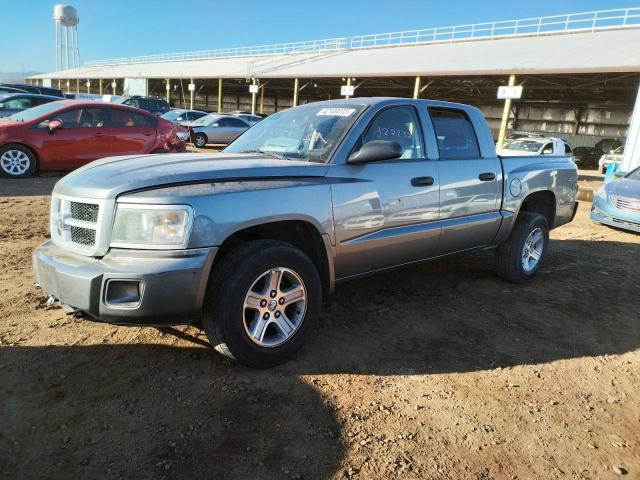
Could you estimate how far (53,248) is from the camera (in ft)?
10.0

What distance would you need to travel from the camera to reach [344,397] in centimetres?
287

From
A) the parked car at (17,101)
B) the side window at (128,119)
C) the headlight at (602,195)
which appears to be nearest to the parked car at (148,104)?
the parked car at (17,101)

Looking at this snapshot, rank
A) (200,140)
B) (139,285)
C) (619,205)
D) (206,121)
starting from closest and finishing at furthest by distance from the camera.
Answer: (139,285), (619,205), (200,140), (206,121)

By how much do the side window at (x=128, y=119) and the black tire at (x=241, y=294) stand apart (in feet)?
26.2

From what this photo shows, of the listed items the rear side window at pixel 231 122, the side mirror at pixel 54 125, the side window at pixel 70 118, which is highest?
the rear side window at pixel 231 122

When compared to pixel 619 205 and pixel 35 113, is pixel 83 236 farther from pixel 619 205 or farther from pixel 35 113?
pixel 619 205

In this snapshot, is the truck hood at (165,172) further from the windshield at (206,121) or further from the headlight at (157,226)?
the windshield at (206,121)

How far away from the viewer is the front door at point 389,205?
343cm

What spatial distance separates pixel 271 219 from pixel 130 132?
7943 mm

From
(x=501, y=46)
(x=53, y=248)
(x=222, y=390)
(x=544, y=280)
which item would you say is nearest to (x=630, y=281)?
(x=544, y=280)

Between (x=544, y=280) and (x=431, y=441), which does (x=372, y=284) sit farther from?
(x=431, y=441)

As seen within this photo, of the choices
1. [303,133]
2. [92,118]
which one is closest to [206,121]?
[92,118]

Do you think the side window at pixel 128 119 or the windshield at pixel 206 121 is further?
the windshield at pixel 206 121

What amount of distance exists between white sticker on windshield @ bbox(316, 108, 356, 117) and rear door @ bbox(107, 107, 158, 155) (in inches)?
270
